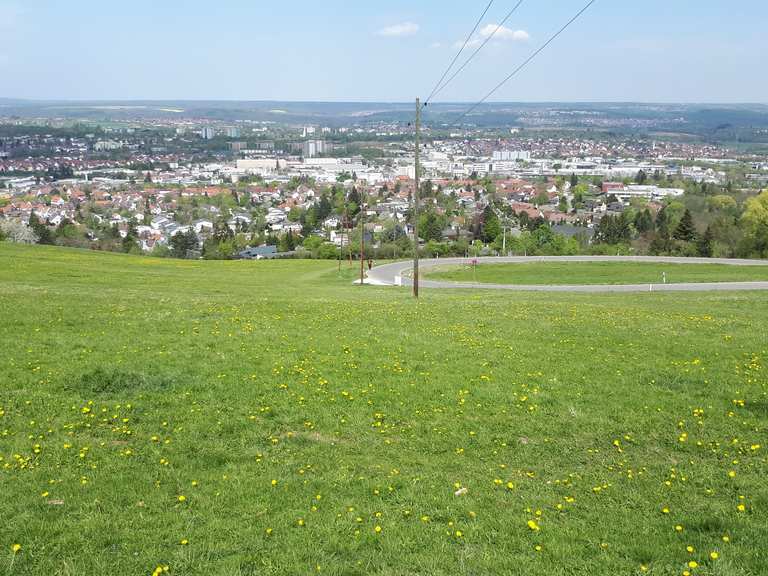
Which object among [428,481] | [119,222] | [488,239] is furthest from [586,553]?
[119,222]

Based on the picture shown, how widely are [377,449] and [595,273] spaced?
54.3m

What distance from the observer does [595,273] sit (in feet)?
198

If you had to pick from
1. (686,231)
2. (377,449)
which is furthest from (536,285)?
(686,231)

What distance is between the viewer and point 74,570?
667 cm

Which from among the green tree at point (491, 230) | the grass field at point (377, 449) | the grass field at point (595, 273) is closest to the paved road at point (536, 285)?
the grass field at point (595, 273)

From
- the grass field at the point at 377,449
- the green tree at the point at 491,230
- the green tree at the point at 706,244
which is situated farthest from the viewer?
the green tree at the point at 491,230

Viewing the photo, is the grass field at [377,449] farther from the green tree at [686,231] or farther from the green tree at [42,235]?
the green tree at [42,235]

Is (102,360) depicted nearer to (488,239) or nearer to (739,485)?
(739,485)

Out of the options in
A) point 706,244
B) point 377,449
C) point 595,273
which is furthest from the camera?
point 706,244

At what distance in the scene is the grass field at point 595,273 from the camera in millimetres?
52656

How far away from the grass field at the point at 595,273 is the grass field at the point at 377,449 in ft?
121

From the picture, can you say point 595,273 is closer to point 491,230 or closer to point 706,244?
point 706,244

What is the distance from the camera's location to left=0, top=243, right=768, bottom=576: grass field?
7.14m

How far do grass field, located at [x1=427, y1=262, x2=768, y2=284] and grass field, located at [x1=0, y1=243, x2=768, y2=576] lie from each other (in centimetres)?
3676
